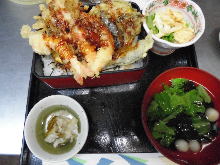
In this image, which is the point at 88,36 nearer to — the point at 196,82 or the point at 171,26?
the point at 171,26

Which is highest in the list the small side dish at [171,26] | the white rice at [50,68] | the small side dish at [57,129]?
the small side dish at [171,26]

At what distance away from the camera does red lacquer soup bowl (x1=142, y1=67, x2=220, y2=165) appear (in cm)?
135

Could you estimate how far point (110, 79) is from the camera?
144cm

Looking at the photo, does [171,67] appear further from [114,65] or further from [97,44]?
[97,44]

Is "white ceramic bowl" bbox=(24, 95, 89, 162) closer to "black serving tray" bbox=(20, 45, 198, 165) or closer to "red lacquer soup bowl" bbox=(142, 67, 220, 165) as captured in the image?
"black serving tray" bbox=(20, 45, 198, 165)

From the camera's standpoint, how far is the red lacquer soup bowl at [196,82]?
1.35 metres

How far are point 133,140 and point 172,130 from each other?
221 mm

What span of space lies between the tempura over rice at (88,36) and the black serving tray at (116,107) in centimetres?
16

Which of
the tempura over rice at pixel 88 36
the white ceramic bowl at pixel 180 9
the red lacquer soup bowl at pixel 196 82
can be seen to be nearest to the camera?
the tempura over rice at pixel 88 36

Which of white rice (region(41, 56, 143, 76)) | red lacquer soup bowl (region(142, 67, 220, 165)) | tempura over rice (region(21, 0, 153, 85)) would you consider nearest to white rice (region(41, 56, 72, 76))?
white rice (region(41, 56, 143, 76))

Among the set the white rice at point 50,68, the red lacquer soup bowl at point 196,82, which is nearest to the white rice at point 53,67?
the white rice at point 50,68

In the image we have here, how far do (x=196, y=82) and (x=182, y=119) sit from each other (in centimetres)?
27

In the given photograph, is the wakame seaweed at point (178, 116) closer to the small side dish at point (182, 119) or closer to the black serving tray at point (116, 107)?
the small side dish at point (182, 119)

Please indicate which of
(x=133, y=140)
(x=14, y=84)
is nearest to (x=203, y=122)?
(x=133, y=140)
